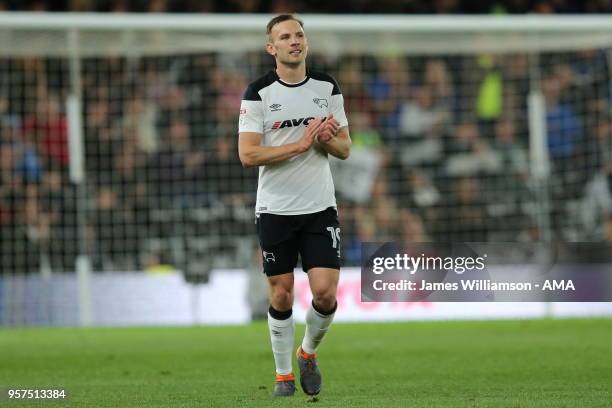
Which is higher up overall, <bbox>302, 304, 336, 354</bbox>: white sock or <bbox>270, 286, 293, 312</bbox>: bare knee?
<bbox>270, 286, 293, 312</bbox>: bare knee

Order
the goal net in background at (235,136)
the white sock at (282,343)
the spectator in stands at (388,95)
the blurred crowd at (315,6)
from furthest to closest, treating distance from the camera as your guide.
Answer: the blurred crowd at (315,6), the spectator in stands at (388,95), the goal net in background at (235,136), the white sock at (282,343)

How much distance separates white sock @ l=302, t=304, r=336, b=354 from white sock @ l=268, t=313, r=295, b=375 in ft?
0.34

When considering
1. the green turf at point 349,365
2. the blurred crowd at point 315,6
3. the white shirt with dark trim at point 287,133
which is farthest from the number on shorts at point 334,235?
the blurred crowd at point 315,6

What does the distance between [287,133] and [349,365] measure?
3050 mm

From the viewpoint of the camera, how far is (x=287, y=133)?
7.77 metres

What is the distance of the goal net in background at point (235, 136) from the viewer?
1702 centimetres

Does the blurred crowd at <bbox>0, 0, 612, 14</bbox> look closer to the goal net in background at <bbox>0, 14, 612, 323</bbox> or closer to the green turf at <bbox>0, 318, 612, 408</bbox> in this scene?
the goal net in background at <bbox>0, 14, 612, 323</bbox>

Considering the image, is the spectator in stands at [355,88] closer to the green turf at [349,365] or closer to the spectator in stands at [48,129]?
the spectator in stands at [48,129]

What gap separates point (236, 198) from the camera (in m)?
17.8

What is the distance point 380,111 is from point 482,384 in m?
11.5

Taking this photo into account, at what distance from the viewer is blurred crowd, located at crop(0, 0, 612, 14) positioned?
2269cm

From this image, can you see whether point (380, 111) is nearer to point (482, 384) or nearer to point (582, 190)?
point (582, 190)

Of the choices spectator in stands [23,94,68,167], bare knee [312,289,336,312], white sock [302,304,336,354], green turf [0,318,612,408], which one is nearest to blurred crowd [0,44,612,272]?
spectator in stands [23,94,68,167]

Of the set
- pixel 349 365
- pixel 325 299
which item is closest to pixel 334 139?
pixel 325 299
